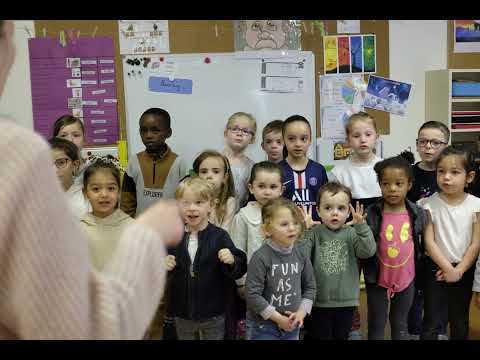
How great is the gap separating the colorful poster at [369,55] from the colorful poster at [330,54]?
245 mm

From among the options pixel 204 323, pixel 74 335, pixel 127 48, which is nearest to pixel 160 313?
pixel 204 323

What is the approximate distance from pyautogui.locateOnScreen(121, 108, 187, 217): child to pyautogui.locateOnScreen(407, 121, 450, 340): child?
1.33 metres

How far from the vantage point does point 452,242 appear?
94.3 inches

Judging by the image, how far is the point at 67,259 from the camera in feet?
1.57

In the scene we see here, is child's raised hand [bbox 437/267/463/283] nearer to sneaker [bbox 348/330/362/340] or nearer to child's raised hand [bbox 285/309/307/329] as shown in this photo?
sneaker [bbox 348/330/362/340]

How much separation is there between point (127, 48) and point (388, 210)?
2.30 m

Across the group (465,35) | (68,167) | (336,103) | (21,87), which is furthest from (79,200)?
(465,35)

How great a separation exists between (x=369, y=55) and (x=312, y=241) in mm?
2188

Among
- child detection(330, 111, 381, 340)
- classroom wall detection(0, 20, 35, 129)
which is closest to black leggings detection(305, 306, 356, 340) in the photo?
child detection(330, 111, 381, 340)

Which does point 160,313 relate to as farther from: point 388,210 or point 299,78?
point 299,78

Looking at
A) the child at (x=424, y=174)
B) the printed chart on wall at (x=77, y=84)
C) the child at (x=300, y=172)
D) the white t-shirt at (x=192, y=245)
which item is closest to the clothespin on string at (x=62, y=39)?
the printed chart on wall at (x=77, y=84)

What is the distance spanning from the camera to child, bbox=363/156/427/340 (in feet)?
7.71

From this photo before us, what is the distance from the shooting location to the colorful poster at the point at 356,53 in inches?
155

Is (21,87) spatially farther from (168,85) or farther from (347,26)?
(347,26)
